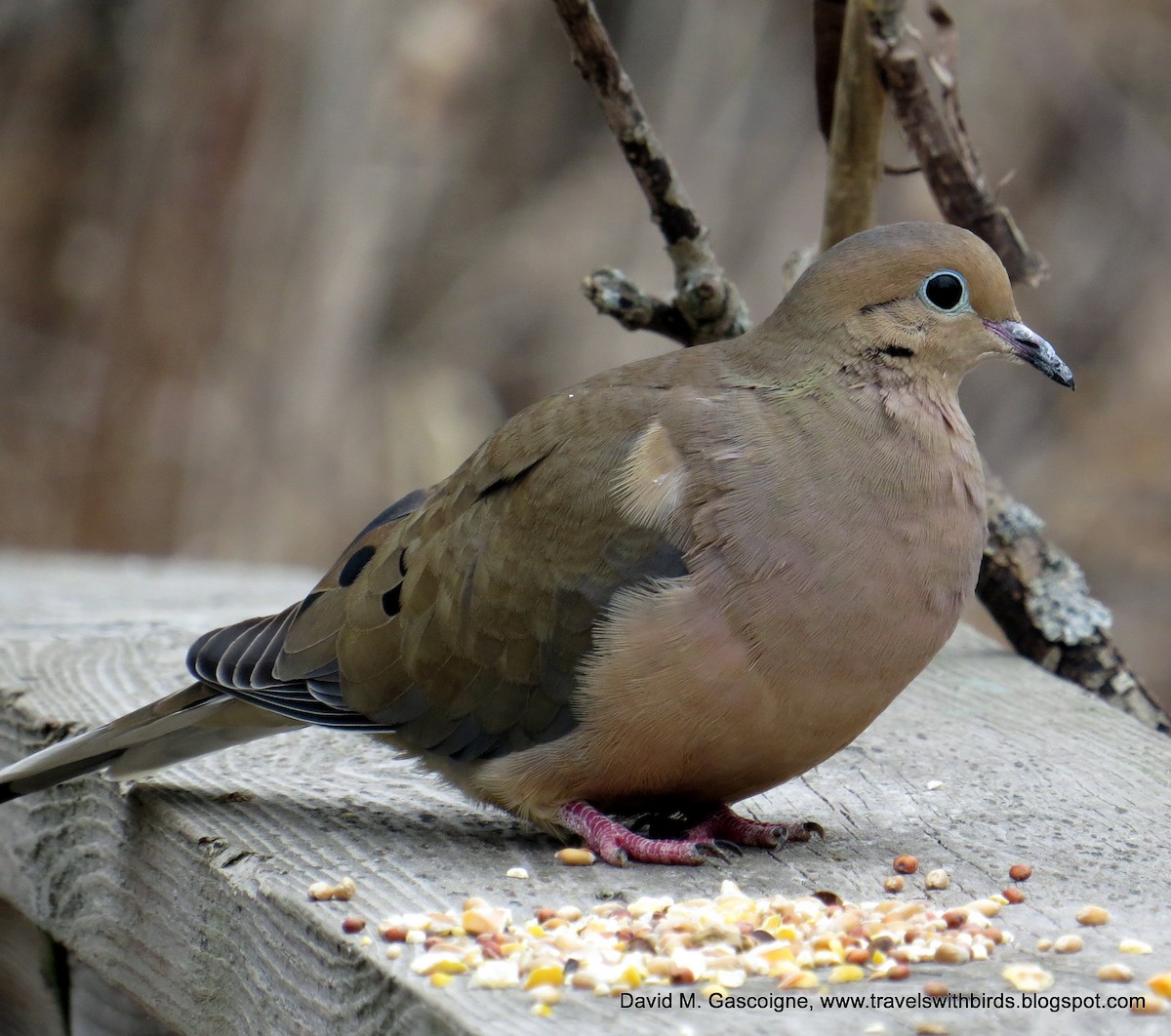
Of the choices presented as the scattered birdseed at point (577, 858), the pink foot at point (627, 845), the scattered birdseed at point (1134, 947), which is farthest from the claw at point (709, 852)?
the scattered birdseed at point (1134, 947)

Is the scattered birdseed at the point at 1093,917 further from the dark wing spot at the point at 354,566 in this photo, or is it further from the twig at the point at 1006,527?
the twig at the point at 1006,527

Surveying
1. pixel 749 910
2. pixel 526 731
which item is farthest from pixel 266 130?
pixel 749 910

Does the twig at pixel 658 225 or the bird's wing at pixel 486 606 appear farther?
the twig at pixel 658 225

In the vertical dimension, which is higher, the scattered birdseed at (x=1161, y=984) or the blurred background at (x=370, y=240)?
the blurred background at (x=370, y=240)

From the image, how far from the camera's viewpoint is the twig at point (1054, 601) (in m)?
3.90

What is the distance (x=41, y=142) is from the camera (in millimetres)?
7789

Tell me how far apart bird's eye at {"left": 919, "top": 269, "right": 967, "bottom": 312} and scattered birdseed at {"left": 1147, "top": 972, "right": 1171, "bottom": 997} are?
4.07ft

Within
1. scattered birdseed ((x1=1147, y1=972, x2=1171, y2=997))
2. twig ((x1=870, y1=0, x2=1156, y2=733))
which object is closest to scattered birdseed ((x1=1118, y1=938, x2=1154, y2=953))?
scattered birdseed ((x1=1147, y1=972, x2=1171, y2=997))

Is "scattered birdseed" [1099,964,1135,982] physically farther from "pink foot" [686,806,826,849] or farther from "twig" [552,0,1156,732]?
"twig" [552,0,1156,732]

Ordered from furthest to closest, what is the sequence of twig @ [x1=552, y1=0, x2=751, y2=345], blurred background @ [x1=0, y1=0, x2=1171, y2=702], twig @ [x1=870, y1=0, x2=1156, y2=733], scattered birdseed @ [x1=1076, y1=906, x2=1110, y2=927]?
blurred background @ [x1=0, y1=0, x2=1171, y2=702] → twig @ [x1=870, y1=0, x2=1156, y2=733] → twig @ [x1=552, y1=0, x2=751, y2=345] → scattered birdseed @ [x1=1076, y1=906, x2=1110, y2=927]

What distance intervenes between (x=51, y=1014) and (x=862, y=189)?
2706 mm

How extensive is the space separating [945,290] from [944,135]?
1143mm

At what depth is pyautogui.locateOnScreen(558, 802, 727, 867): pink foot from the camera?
251 centimetres

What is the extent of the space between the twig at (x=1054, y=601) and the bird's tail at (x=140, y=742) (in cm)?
187
